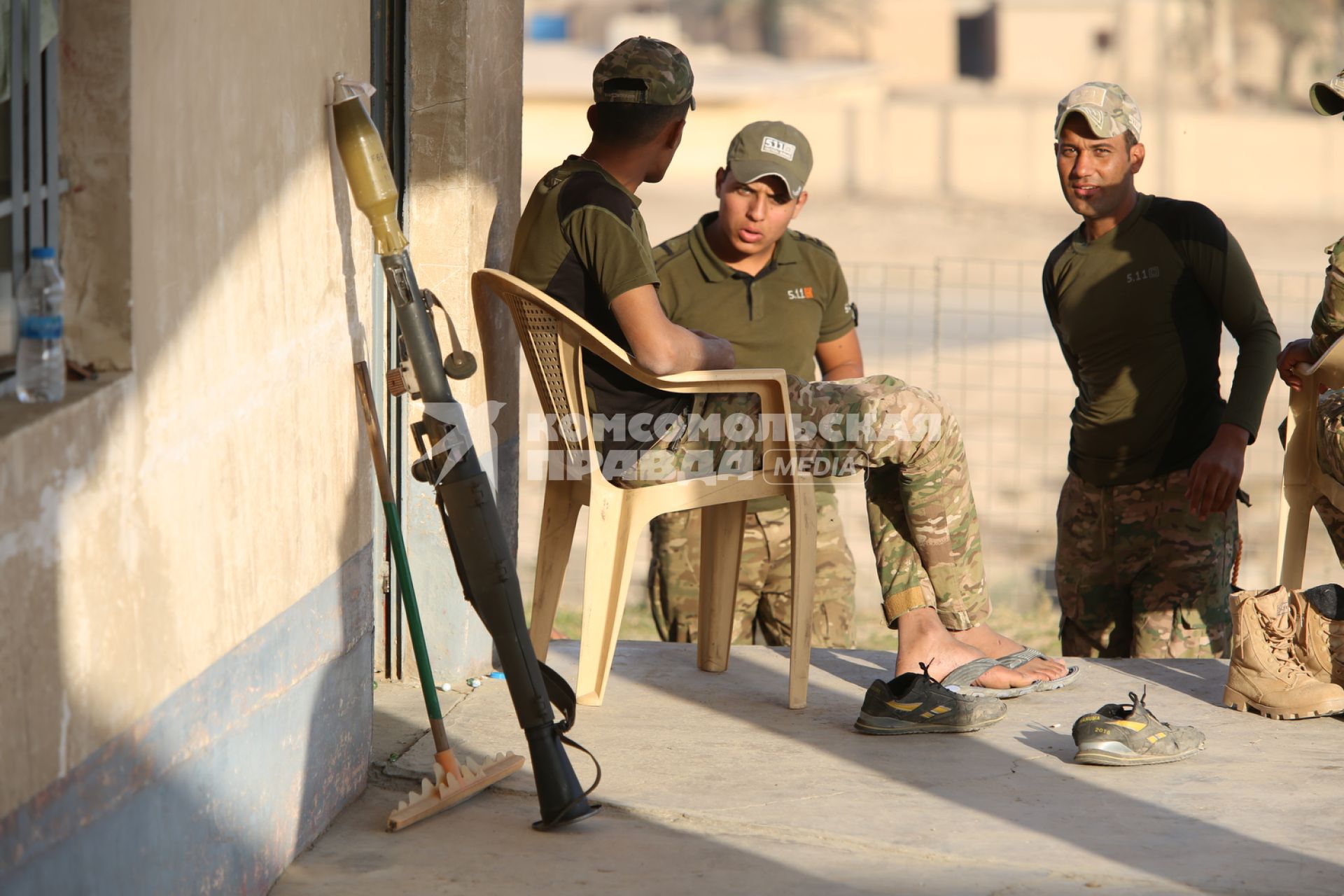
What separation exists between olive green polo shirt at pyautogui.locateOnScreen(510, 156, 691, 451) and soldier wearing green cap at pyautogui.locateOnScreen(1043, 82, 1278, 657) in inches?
58.4

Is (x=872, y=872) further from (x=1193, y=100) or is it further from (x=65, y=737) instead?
(x=1193, y=100)

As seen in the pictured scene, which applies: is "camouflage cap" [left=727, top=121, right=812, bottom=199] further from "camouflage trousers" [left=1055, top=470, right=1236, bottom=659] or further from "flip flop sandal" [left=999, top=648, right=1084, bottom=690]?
"flip flop sandal" [left=999, top=648, right=1084, bottom=690]

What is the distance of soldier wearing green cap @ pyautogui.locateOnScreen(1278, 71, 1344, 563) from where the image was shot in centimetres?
395

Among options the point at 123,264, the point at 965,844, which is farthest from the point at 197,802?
the point at 965,844

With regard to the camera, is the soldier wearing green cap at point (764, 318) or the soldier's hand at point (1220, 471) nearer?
the soldier's hand at point (1220, 471)

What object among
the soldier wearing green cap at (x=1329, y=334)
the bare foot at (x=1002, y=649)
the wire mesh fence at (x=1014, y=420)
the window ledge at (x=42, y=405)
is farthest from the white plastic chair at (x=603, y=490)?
the wire mesh fence at (x=1014, y=420)

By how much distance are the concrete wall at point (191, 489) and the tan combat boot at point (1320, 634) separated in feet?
8.13

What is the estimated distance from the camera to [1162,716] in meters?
4.11

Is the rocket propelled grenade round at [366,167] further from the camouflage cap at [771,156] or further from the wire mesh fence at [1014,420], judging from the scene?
the wire mesh fence at [1014,420]

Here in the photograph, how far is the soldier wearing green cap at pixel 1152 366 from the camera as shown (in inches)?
182

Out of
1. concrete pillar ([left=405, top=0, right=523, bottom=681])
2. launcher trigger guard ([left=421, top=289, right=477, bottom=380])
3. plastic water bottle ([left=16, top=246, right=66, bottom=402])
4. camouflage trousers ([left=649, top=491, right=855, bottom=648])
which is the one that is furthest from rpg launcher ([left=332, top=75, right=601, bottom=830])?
camouflage trousers ([left=649, top=491, right=855, bottom=648])

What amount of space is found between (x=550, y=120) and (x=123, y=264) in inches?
1017

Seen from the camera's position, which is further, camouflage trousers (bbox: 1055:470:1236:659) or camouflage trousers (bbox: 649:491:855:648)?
camouflage trousers (bbox: 649:491:855:648)

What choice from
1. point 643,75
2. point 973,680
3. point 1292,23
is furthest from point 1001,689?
point 1292,23
